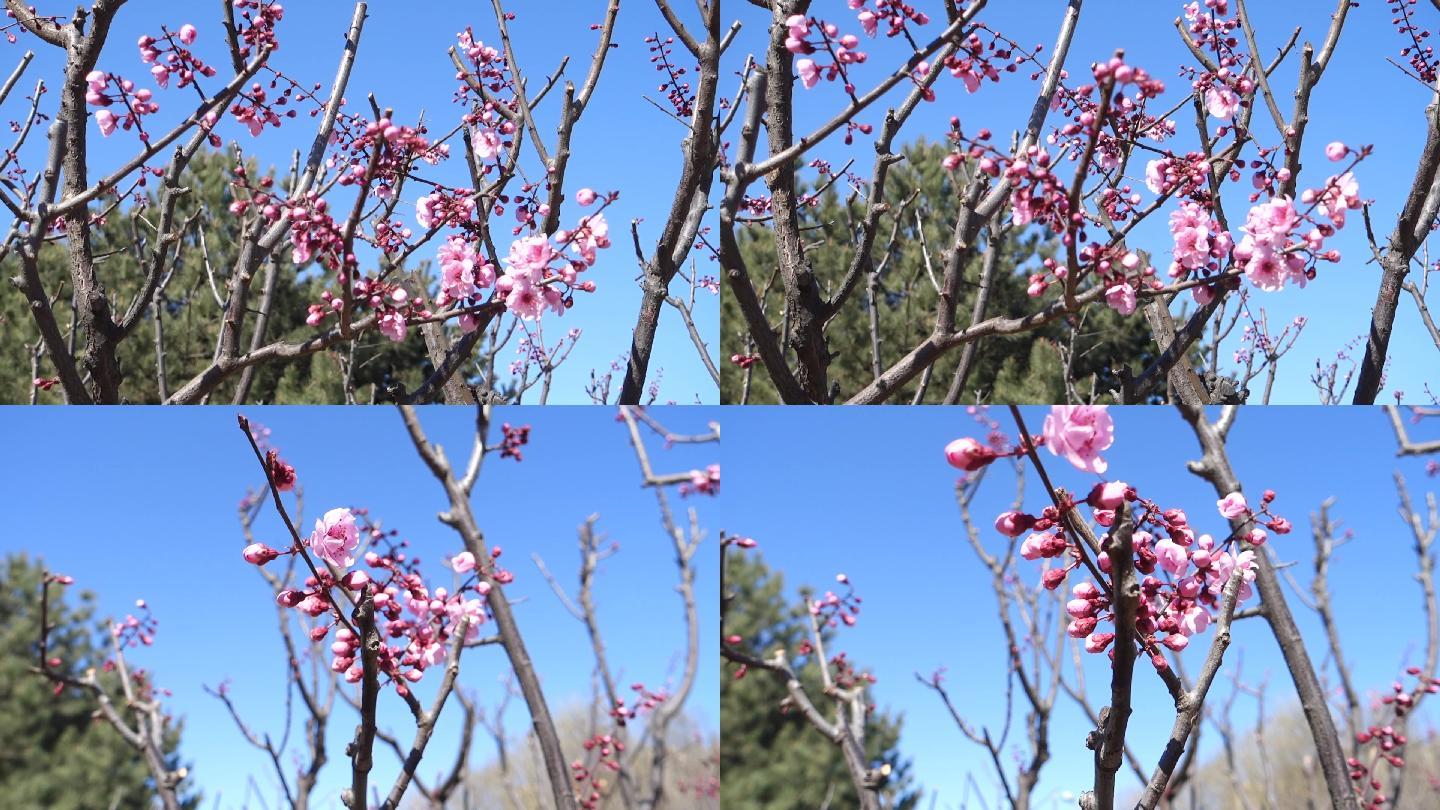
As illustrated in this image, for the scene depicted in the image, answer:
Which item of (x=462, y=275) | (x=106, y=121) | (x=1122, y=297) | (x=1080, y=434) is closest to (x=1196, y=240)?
(x=1122, y=297)

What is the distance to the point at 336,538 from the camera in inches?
40.6

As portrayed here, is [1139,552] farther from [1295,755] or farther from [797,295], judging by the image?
[1295,755]

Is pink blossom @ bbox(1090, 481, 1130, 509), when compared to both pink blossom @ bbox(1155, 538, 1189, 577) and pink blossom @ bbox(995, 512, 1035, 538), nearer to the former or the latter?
pink blossom @ bbox(995, 512, 1035, 538)


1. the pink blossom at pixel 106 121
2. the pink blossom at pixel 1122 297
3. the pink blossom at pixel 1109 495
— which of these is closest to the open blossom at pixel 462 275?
the pink blossom at pixel 106 121

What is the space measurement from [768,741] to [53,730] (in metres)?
5.00

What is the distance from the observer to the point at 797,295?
5.82ft

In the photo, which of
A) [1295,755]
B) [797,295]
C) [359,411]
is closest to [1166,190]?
[797,295]

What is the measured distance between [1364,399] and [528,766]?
2752 millimetres

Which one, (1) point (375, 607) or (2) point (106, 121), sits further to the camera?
(2) point (106, 121)

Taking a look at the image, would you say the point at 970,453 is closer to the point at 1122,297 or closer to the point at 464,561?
the point at 1122,297

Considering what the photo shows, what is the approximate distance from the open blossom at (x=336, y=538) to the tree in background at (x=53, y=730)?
603cm

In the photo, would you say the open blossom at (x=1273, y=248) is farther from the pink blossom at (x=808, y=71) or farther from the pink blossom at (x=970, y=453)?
the pink blossom at (x=970, y=453)

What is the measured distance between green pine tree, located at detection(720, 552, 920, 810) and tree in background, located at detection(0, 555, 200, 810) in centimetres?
323

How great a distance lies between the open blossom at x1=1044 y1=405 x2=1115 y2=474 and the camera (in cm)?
85
